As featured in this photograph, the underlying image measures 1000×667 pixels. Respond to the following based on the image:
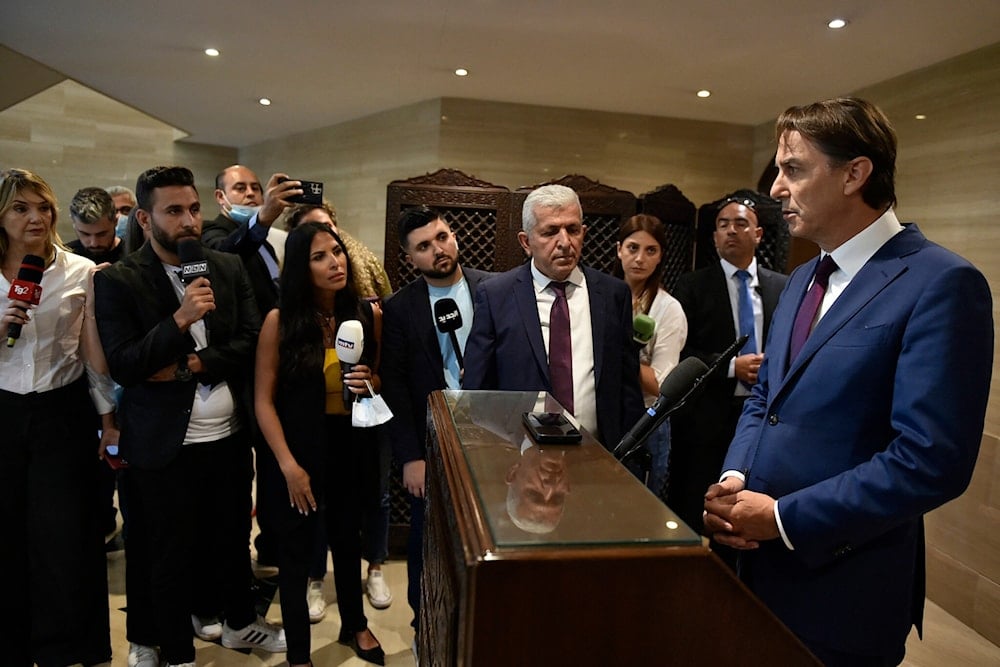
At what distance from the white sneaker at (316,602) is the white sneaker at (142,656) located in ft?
2.02

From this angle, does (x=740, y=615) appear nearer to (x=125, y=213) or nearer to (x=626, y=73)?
(x=626, y=73)

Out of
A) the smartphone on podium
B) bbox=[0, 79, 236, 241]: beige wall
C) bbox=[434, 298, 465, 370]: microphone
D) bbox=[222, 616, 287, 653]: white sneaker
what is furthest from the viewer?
bbox=[0, 79, 236, 241]: beige wall

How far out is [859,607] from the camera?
4.09 ft

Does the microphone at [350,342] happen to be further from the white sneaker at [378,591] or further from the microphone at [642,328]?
the white sneaker at [378,591]

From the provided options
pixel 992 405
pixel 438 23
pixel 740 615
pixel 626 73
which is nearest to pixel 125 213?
pixel 438 23

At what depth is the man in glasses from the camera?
314cm

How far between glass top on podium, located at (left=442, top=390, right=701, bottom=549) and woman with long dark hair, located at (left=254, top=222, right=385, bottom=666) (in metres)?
1.34

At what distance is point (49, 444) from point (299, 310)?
1.00 metres

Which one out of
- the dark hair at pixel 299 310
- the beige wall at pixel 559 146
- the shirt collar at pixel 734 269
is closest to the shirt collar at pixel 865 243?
the dark hair at pixel 299 310

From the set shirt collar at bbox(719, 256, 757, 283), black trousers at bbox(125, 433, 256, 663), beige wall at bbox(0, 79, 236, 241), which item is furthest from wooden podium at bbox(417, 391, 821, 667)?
beige wall at bbox(0, 79, 236, 241)

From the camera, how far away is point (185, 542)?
7.55 feet

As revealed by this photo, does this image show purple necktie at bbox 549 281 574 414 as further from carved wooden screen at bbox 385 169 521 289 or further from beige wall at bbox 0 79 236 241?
beige wall at bbox 0 79 236 241

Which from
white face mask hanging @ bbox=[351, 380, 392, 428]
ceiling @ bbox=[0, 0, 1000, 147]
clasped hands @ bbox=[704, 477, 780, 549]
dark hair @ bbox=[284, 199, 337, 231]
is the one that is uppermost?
ceiling @ bbox=[0, 0, 1000, 147]

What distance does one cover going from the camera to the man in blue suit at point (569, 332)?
6.93ft
